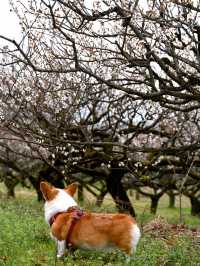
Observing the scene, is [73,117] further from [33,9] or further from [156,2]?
[156,2]

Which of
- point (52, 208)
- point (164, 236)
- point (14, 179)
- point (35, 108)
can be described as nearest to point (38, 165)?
point (14, 179)

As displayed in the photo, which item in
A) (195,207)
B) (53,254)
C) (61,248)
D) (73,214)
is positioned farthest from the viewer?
(195,207)

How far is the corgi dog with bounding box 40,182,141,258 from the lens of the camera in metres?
8.55

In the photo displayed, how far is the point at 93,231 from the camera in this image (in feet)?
28.1

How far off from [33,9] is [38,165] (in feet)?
59.8

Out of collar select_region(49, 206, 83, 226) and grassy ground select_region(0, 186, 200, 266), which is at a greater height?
collar select_region(49, 206, 83, 226)

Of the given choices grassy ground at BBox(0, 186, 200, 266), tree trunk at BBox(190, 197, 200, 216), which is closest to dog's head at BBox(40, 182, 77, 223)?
grassy ground at BBox(0, 186, 200, 266)

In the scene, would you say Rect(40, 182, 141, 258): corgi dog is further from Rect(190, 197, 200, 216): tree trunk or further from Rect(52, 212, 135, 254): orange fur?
Rect(190, 197, 200, 216): tree trunk

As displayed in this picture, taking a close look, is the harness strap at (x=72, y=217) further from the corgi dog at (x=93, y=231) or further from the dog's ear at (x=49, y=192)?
the dog's ear at (x=49, y=192)

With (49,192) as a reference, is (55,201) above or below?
below

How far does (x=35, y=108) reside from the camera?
18.3 m

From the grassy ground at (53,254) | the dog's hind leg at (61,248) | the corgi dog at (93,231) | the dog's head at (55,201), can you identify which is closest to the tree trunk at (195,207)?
the grassy ground at (53,254)

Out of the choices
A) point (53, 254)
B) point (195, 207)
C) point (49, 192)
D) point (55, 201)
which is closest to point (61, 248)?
point (53, 254)

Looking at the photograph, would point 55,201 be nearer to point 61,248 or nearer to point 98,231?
point 61,248
